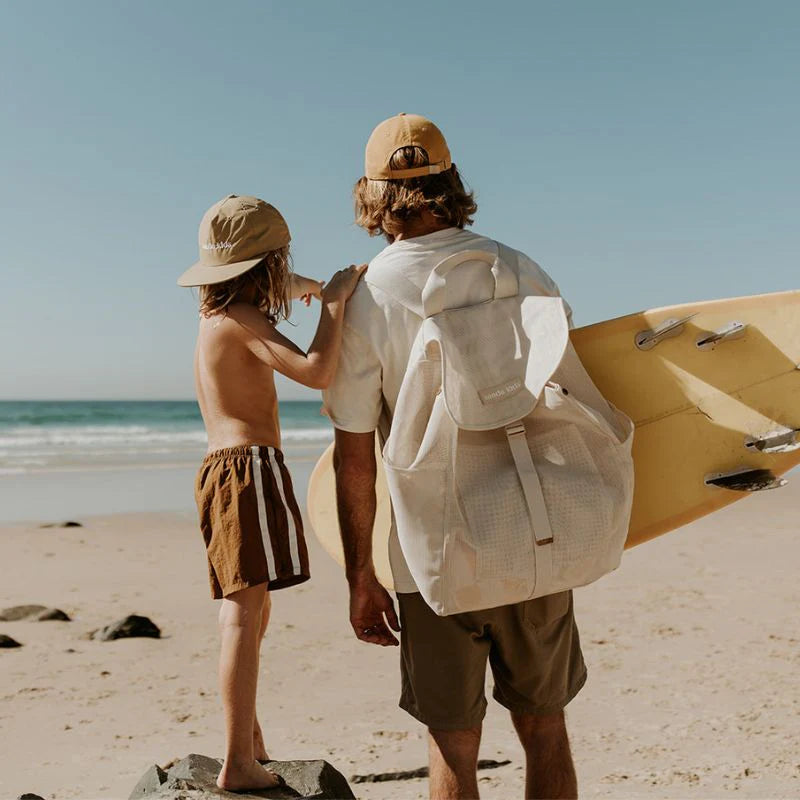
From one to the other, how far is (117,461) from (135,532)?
10.4 metres

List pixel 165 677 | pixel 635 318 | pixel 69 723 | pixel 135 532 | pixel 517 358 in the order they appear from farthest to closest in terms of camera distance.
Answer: pixel 135 532
pixel 165 677
pixel 69 723
pixel 635 318
pixel 517 358

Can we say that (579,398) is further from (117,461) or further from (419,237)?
(117,461)

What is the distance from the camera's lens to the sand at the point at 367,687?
3545 mm

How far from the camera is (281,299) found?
2.77m

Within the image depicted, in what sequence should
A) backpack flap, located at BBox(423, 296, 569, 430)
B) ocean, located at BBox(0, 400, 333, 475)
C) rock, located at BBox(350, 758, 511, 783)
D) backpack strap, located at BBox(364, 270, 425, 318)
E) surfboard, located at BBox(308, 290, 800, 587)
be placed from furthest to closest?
ocean, located at BBox(0, 400, 333, 475) < rock, located at BBox(350, 758, 511, 783) < surfboard, located at BBox(308, 290, 800, 587) < backpack strap, located at BBox(364, 270, 425, 318) < backpack flap, located at BBox(423, 296, 569, 430)

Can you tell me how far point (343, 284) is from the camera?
224 cm

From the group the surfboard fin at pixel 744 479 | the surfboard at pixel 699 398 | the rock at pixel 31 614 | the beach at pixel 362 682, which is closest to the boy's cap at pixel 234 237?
the surfboard at pixel 699 398

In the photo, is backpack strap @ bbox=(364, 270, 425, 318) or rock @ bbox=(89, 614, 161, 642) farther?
rock @ bbox=(89, 614, 161, 642)

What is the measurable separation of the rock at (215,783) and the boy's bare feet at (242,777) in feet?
0.06

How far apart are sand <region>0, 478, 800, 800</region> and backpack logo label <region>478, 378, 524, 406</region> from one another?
1.95 metres

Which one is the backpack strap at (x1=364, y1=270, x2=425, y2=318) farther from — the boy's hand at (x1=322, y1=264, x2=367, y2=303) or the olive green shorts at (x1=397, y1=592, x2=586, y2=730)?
the olive green shorts at (x1=397, y1=592, x2=586, y2=730)

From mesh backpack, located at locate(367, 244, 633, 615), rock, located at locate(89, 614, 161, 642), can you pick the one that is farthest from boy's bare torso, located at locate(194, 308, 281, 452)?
rock, located at locate(89, 614, 161, 642)

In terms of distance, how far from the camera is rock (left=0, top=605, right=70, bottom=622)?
18.5ft

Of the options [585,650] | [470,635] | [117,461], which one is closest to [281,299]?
[470,635]
